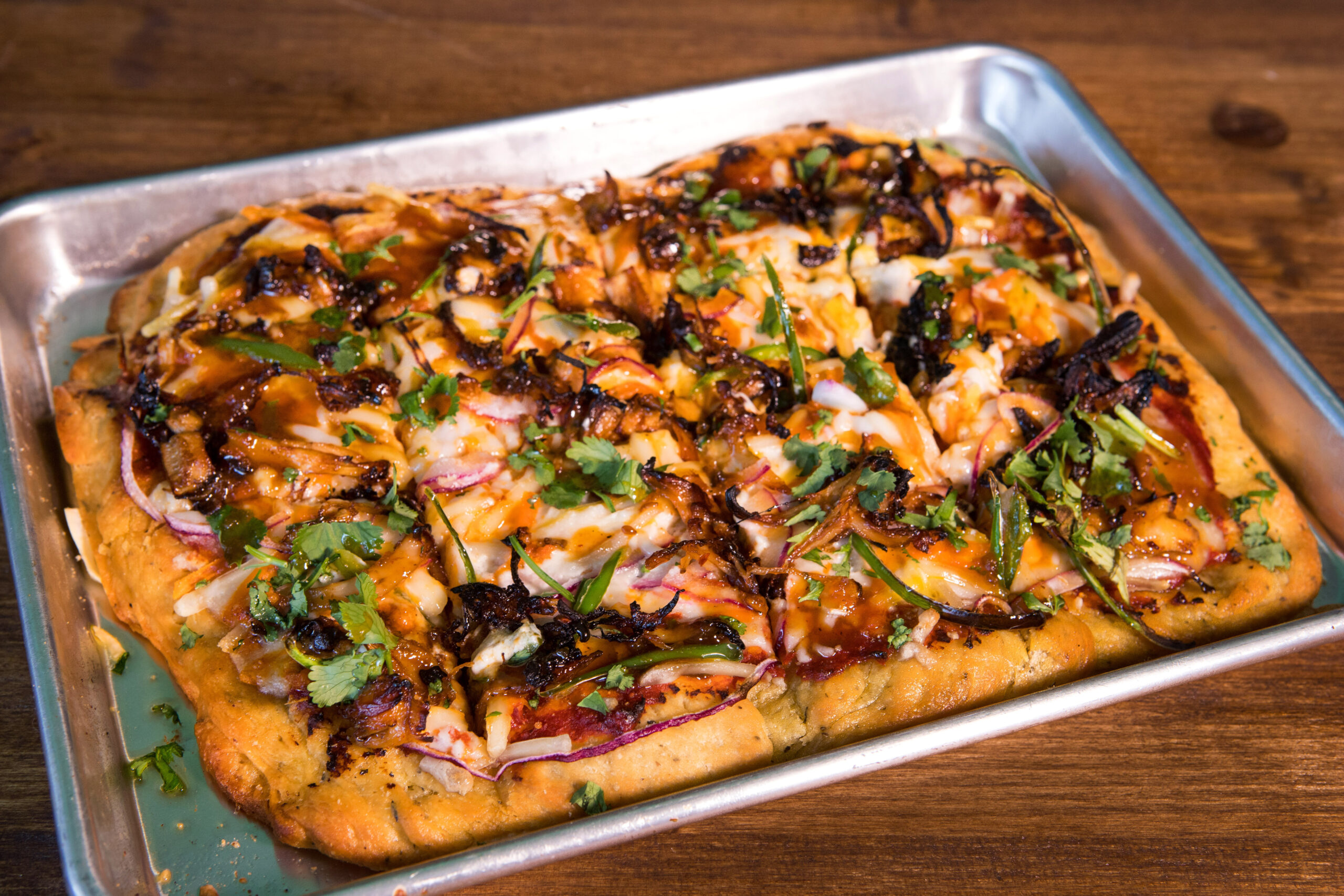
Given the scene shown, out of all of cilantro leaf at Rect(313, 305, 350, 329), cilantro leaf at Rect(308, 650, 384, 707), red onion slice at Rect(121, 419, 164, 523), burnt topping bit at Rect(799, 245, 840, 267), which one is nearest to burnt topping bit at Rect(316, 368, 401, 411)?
cilantro leaf at Rect(313, 305, 350, 329)

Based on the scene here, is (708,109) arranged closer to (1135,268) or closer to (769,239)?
(769,239)

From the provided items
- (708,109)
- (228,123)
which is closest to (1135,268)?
(708,109)

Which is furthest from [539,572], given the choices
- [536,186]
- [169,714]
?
[536,186]

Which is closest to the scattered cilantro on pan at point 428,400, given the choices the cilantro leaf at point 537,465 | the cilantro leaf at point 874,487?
the cilantro leaf at point 537,465

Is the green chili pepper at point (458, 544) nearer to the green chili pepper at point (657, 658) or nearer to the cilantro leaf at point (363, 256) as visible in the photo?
the green chili pepper at point (657, 658)

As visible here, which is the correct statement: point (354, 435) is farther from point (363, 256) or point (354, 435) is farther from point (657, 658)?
point (657, 658)

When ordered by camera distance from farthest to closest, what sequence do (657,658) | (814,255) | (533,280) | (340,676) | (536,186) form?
1. (536,186)
2. (814,255)
3. (533,280)
4. (657,658)
5. (340,676)

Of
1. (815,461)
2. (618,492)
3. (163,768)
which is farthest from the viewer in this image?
(815,461)
